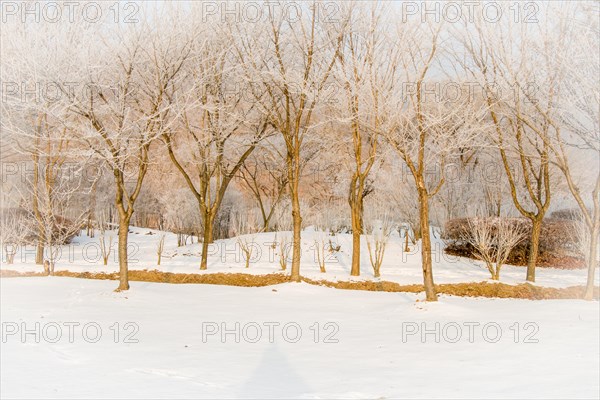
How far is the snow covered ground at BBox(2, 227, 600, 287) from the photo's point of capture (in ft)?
54.9

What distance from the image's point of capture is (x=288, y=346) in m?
9.01

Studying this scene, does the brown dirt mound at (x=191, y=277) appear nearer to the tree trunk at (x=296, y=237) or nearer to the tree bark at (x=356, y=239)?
the tree trunk at (x=296, y=237)

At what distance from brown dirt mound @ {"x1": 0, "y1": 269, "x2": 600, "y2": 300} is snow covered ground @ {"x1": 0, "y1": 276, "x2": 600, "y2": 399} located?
0.98 m

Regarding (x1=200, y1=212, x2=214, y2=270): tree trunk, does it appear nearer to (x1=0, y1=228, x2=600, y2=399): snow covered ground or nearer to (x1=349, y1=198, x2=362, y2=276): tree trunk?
(x1=0, y1=228, x2=600, y2=399): snow covered ground

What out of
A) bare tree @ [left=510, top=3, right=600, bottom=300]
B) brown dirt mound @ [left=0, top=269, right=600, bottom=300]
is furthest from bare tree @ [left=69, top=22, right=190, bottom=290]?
bare tree @ [left=510, top=3, right=600, bottom=300]

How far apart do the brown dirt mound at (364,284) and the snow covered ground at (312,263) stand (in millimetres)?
293

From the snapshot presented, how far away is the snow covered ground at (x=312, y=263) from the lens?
54.9 ft

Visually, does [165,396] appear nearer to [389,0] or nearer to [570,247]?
[389,0]

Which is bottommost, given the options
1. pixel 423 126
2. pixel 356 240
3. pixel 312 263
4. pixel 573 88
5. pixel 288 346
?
pixel 288 346

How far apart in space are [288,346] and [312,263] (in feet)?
38.0

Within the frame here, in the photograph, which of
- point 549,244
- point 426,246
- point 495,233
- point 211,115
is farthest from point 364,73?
point 549,244

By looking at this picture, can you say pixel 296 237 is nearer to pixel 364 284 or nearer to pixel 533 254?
pixel 364 284

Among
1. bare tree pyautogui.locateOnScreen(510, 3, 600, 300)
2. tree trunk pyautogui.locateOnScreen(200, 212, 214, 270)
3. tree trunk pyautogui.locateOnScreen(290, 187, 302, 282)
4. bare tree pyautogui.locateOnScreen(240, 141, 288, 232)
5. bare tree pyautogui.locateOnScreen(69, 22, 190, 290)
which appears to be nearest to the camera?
bare tree pyautogui.locateOnScreen(510, 3, 600, 300)

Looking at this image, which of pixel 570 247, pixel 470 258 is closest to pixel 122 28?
pixel 470 258
